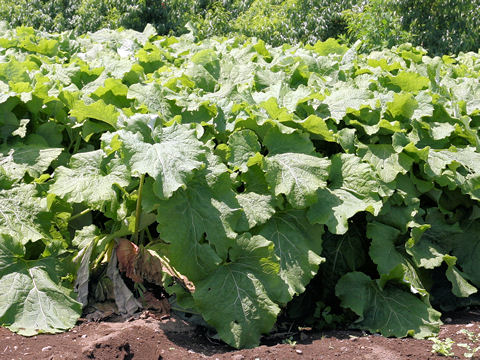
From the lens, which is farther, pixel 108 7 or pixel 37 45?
pixel 108 7

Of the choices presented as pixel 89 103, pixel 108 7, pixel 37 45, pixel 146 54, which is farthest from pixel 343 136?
pixel 108 7

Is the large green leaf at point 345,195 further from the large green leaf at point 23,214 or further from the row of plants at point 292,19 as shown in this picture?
the row of plants at point 292,19

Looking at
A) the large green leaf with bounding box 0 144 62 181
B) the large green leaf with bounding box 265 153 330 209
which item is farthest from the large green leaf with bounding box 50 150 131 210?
the large green leaf with bounding box 265 153 330 209

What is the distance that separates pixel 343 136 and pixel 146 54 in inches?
75.0

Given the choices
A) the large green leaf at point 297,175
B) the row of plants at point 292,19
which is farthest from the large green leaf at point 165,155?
the row of plants at point 292,19

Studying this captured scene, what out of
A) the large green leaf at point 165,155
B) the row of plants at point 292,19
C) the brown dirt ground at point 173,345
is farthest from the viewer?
the row of plants at point 292,19

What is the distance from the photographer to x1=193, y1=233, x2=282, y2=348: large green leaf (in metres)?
3.23

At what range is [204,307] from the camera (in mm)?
3256

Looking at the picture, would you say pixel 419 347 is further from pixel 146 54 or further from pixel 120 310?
pixel 146 54

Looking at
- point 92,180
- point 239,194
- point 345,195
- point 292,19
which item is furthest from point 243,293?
point 292,19

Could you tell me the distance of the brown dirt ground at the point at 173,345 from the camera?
9.61ft

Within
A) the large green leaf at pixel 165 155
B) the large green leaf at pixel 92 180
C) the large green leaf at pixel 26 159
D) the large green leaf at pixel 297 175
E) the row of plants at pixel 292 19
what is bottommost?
the row of plants at pixel 292 19

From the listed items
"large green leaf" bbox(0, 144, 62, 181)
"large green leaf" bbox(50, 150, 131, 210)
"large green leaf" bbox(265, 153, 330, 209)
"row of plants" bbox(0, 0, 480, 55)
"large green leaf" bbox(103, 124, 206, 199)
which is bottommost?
"row of plants" bbox(0, 0, 480, 55)

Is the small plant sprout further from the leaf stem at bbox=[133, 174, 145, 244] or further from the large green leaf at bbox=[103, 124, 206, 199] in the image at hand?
the leaf stem at bbox=[133, 174, 145, 244]
